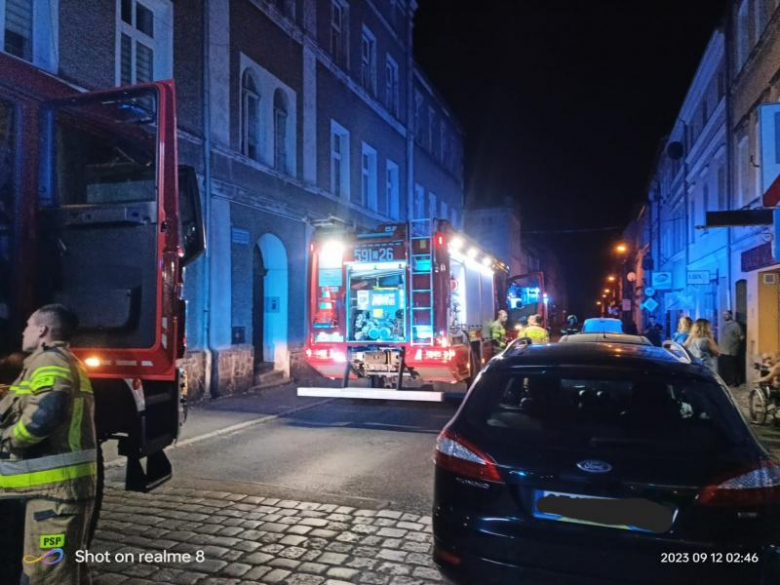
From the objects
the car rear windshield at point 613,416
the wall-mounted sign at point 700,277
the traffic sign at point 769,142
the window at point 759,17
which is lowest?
the car rear windshield at point 613,416

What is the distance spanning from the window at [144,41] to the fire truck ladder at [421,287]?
609cm

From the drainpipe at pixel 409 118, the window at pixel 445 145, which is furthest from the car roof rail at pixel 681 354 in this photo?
the window at pixel 445 145

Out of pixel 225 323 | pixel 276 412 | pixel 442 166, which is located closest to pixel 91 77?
pixel 225 323

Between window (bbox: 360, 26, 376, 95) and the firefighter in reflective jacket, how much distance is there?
1883 cm

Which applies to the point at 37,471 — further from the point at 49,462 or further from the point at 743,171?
the point at 743,171

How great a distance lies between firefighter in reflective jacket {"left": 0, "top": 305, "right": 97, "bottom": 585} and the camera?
2.83 m

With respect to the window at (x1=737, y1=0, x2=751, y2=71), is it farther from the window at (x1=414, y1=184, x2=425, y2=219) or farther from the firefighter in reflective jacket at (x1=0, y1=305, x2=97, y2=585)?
the firefighter in reflective jacket at (x1=0, y1=305, x2=97, y2=585)

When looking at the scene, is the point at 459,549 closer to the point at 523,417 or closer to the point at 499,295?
the point at 523,417

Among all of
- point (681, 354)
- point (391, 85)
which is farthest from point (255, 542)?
point (391, 85)

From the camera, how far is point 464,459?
309 centimetres

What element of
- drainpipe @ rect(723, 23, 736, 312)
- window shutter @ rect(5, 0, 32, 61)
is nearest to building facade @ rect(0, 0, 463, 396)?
window shutter @ rect(5, 0, 32, 61)

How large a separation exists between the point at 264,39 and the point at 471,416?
44.4 feet

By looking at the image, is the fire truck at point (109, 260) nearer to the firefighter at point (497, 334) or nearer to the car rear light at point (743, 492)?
the car rear light at point (743, 492)

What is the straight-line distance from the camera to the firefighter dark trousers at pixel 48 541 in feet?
9.30
